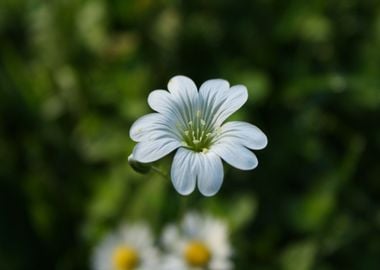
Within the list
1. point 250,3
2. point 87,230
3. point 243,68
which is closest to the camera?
point 87,230

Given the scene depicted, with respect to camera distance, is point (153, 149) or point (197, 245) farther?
A: point (197, 245)

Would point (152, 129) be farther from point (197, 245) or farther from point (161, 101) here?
point (197, 245)

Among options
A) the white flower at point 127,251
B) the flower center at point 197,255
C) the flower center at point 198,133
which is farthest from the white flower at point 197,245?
the flower center at point 198,133

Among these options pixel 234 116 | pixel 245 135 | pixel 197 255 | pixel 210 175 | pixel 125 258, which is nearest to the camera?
pixel 210 175

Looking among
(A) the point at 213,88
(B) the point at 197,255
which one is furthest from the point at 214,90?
(B) the point at 197,255

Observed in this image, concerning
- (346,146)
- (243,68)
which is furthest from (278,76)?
(346,146)

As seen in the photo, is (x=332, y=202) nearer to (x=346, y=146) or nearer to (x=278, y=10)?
(x=346, y=146)

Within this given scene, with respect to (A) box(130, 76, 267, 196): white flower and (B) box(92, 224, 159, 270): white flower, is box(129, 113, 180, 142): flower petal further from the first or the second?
(B) box(92, 224, 159, 270): white flower
